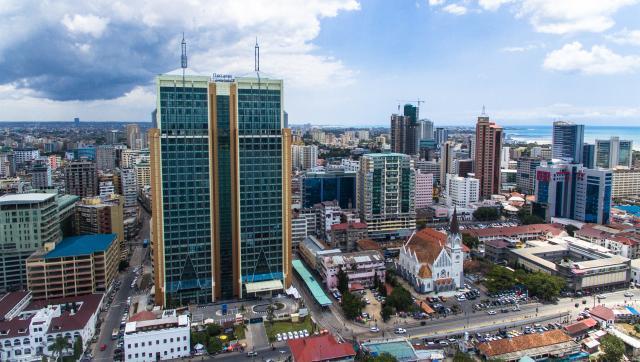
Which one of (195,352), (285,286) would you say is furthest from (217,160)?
(195,352)

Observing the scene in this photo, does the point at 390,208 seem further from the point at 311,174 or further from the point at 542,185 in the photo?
the point at 542,185

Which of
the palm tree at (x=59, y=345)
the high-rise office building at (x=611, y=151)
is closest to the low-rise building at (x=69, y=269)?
the palm tree at (x=59, y=345)

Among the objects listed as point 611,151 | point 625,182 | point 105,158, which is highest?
point 611,151

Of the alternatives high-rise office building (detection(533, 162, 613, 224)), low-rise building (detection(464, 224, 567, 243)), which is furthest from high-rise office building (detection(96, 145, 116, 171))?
high-rise office building (detection(533, 162, 613, 224))

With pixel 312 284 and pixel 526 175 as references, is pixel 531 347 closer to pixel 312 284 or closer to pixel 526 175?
pixel 312 284

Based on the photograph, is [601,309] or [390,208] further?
[390,208]

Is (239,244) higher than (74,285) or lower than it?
higher

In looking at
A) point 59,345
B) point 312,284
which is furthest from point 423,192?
point 59,345
